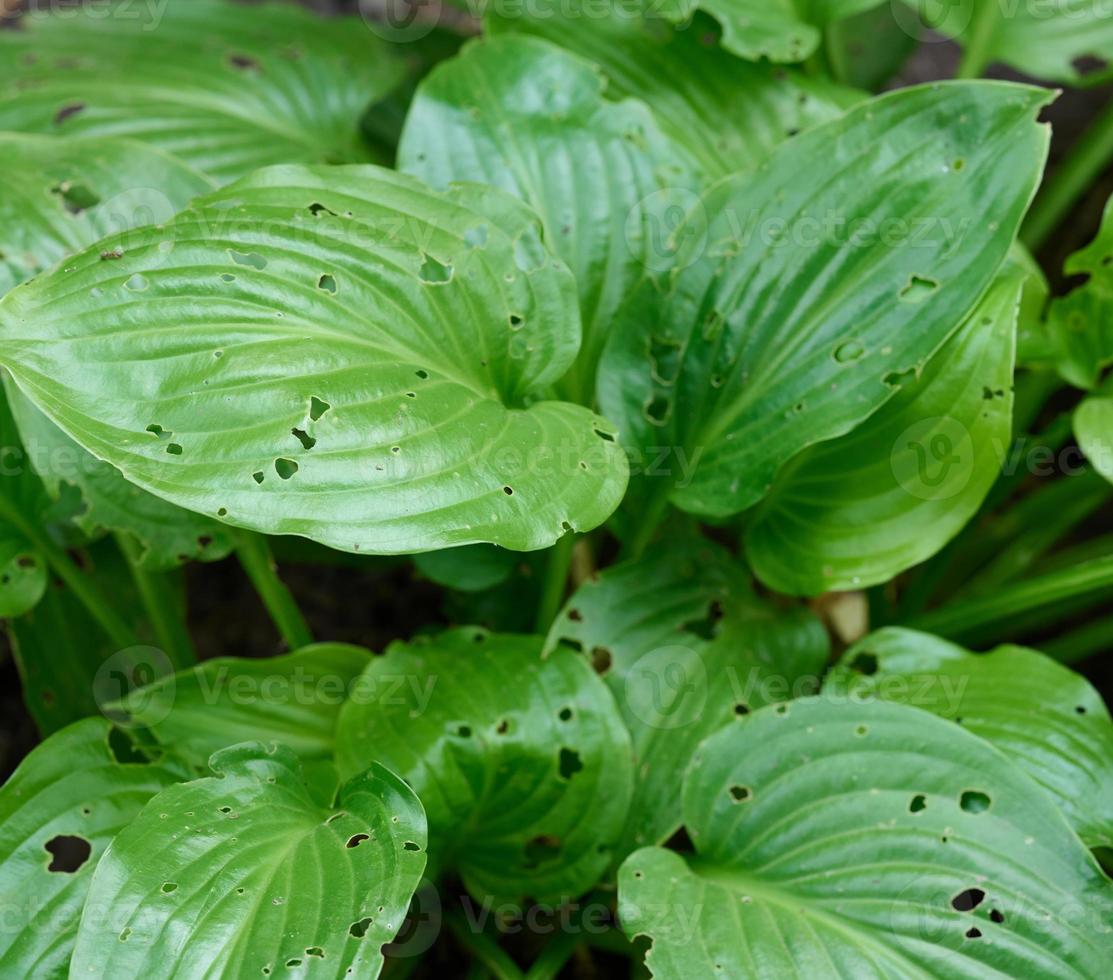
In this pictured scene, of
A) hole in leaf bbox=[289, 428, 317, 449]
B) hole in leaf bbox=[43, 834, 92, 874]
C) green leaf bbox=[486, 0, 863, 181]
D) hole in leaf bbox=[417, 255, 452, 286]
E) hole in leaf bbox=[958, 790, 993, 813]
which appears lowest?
hole in leaf bbox=[43, 834, 92, 874]

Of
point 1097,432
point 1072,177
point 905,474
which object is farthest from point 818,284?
point 1072,177

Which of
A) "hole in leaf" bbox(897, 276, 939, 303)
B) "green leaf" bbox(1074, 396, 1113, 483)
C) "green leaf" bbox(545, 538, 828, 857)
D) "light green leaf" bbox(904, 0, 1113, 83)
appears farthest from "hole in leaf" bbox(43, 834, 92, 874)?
"light green leaf" bbox(904, 0, 1113, 83)

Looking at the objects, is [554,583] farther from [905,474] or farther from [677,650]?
[905,474]

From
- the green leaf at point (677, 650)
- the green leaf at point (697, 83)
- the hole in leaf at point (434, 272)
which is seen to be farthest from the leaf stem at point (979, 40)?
the hole in leaf at point (434, 272)

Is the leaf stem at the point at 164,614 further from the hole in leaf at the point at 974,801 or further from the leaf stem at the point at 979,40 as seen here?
the leaf stem at the point at 979,40

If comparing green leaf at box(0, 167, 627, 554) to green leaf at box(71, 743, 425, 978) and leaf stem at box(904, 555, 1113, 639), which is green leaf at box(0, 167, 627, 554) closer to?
green leaf at box(71, 743, 425, 978)
